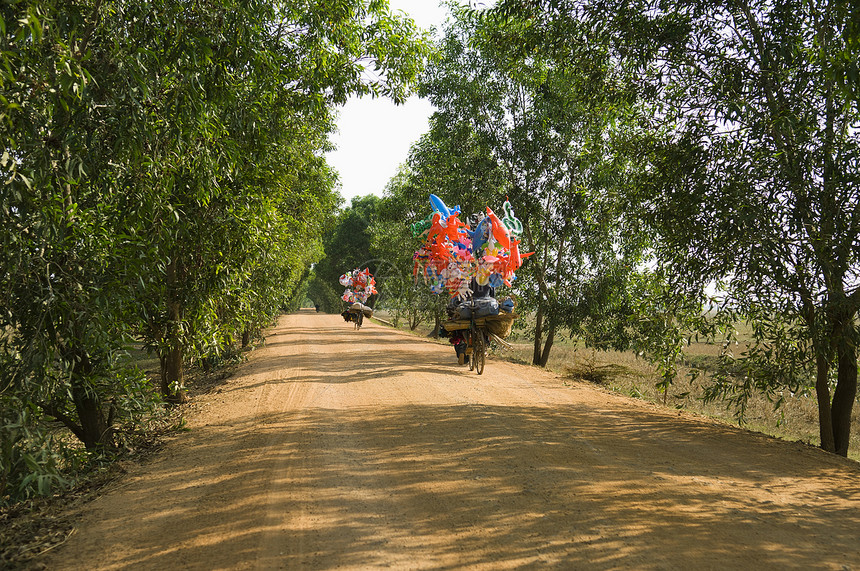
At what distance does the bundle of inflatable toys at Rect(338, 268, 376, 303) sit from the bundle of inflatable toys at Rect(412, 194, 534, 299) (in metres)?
19.6

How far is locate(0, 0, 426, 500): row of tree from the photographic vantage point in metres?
5.66

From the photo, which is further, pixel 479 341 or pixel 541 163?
pixel 541 163

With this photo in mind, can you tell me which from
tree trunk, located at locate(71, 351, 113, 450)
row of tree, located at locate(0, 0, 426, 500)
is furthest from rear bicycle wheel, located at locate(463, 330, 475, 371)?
tree trunk, located at locate(71, 351, 113, 450)

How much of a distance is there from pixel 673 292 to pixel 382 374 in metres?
6.90

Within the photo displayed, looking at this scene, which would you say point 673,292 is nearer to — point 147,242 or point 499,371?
point 499,371

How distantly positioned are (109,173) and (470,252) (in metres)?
8.49

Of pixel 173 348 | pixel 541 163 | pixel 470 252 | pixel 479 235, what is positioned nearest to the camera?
pixel 173 348

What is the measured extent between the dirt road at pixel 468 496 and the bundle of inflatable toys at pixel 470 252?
4270mm

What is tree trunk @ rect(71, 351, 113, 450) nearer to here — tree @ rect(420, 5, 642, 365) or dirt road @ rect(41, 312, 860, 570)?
Result: dirt road @ rect(41, 312, 860, 570)

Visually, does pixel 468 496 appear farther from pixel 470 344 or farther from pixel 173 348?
pixel 470 344

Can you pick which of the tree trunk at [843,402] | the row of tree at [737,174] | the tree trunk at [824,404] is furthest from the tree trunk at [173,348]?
the tree trunk at [843,402]

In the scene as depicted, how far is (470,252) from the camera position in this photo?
14.0 m

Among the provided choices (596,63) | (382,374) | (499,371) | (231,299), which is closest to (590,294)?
(499,371)

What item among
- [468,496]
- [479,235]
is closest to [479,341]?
[479,235]
